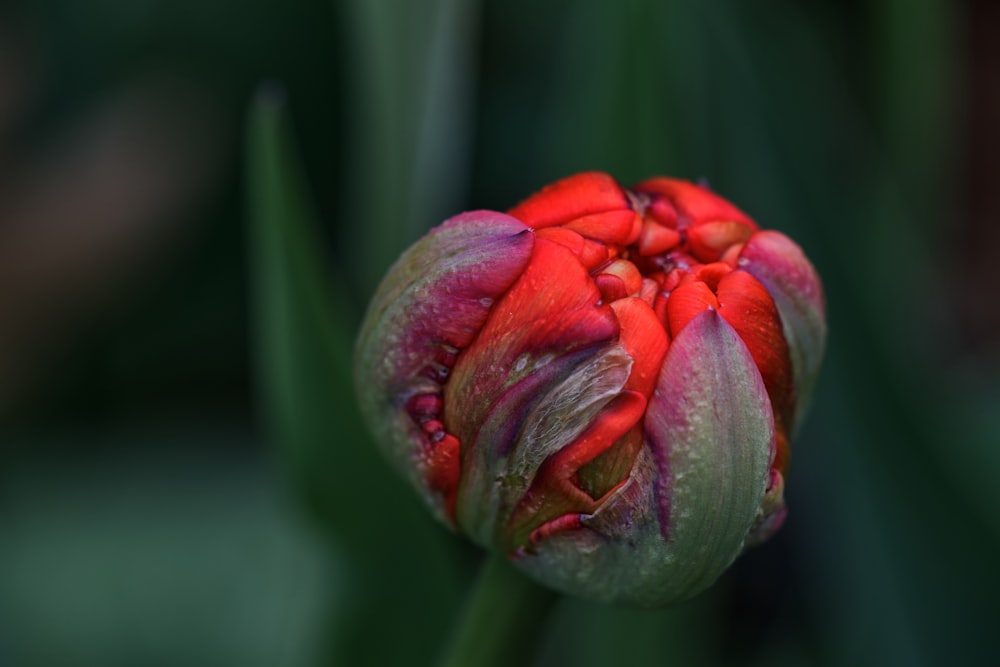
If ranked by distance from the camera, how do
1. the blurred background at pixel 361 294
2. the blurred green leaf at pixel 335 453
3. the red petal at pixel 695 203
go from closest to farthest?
1. the red petal at pixel 695 203
2. the blurred green leaf at pixel 335 453
3. the blurred background at pixel 361 294

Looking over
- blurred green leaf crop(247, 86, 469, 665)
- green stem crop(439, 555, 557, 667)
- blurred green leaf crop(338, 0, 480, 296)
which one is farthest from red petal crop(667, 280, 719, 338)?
blurred green leaf crop(338, 0, 480, 296)

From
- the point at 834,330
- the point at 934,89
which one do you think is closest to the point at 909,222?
the point at 934,89

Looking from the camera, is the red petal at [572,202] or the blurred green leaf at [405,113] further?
the blurred green leaf at [405,113]

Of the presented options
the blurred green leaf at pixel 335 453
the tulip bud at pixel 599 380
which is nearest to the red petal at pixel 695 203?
the tulip bud at pixel 599 380

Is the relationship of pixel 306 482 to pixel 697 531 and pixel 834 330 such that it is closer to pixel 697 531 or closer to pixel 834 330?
pixel 697 531

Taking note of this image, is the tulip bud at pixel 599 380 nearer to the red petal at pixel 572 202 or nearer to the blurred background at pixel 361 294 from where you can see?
the red petal at pixel 572 202

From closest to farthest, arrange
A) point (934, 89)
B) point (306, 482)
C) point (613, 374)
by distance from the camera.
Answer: point (613, 374) → point (306, 482) → point (934, 89)

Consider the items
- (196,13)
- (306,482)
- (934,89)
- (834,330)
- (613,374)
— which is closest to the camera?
(613,374)
